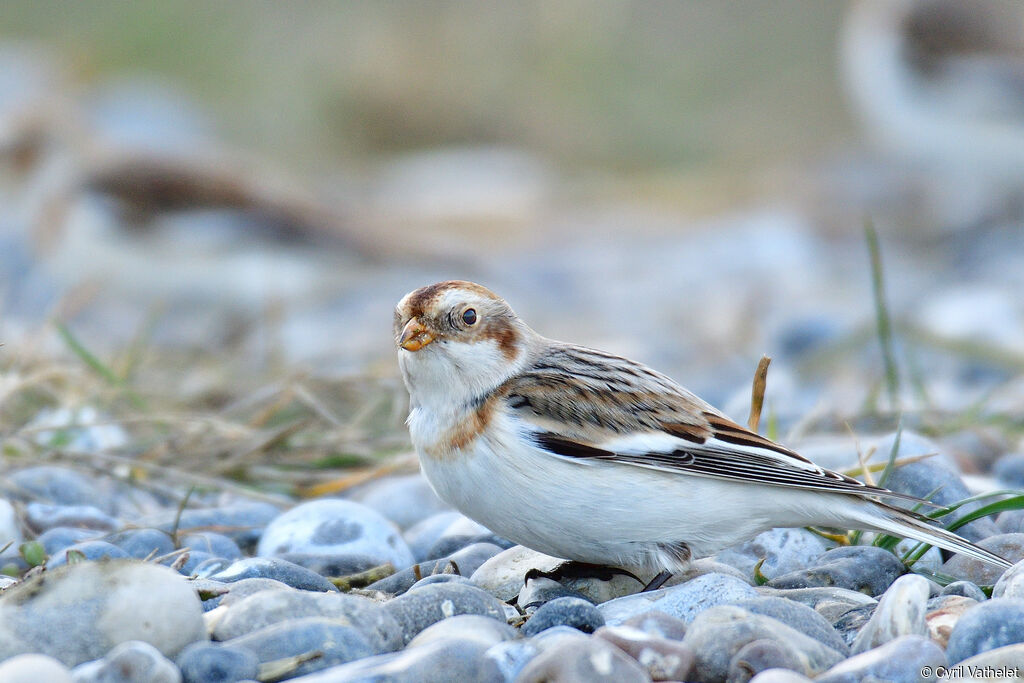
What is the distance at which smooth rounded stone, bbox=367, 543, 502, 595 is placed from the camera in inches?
122

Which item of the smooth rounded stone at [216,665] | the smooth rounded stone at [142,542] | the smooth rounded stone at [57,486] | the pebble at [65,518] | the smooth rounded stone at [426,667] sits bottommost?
the smooth rounded stone at [216,665]

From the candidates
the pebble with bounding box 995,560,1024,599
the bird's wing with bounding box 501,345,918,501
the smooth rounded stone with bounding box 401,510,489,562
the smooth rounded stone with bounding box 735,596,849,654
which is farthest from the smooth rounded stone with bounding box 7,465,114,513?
the pebble with bounding box 995,560,1024,599

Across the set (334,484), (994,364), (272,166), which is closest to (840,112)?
(272,166)

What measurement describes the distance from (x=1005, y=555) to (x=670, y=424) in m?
0.83

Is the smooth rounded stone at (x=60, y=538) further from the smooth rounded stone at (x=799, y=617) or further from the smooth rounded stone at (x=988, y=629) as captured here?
the smooth rounded stone at (x=988, y=629)

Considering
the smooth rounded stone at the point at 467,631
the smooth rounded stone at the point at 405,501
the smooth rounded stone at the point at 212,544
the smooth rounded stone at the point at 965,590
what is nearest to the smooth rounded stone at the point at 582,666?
the smooth rounded stone at the point at 467,631

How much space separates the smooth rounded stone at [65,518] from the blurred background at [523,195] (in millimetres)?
488

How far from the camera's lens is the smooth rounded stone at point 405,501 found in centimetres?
400

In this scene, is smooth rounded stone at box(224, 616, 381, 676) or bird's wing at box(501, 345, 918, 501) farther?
bird's wing at box(501, 345, 918, 501)

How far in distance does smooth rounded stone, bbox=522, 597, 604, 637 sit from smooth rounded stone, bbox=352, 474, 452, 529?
4.56ft

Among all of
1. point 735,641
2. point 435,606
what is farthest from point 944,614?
point 435,606

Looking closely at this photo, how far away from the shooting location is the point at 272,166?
1422cm

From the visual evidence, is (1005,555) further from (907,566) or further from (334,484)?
(334,484)

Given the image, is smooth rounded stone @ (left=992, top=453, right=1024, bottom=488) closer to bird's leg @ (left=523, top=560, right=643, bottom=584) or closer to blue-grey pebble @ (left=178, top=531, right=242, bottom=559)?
bird's leg @ (left=523, top=560, right=643, bottom=584)
